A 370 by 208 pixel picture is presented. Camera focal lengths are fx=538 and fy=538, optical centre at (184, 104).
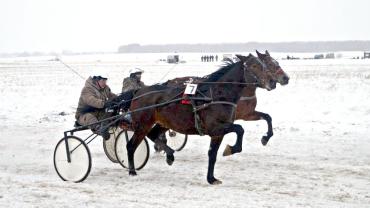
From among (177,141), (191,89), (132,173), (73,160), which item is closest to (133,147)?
(132,173)

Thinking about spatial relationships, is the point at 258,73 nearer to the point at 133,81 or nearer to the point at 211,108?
the point at 211,108

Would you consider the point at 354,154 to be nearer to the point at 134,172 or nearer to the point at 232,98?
the point at 232,98

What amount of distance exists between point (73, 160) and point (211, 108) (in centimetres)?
266

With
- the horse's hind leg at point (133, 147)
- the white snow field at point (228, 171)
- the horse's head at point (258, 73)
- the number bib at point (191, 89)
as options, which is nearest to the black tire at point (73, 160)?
the white snow field at point (228, 171)

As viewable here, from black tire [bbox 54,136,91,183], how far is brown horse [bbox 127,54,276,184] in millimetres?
845

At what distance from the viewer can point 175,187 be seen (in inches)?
346

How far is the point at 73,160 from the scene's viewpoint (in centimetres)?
954

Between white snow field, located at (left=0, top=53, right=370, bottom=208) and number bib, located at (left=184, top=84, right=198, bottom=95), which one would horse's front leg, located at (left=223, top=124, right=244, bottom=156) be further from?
number bib, located at (left=184, top=84, right=198, bottom=95)

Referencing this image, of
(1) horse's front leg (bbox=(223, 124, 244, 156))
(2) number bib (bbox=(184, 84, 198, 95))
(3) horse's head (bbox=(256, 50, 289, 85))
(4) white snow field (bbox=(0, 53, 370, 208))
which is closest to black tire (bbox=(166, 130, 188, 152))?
(4) white snow field (bbox=(0, 53, 370, 208))

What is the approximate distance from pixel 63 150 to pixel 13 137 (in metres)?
5.77

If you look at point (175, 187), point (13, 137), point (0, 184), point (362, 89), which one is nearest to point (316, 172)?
point (175, 187)

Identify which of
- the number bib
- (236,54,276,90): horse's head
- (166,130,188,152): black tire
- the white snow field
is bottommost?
the white snow field

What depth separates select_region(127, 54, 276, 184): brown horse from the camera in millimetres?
8891

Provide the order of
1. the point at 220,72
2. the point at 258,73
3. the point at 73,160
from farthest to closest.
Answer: the point at 73,160, the point at 220,72, the point at 258,73
